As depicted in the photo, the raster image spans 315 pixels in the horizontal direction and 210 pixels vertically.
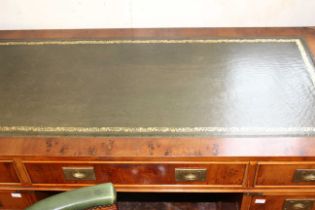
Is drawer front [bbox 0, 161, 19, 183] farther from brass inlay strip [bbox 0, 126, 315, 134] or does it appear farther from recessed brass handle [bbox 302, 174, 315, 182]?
recessed brass handle [bbox 302, 174, 315, 182]

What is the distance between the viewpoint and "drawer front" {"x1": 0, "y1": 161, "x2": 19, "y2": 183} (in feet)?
3.22

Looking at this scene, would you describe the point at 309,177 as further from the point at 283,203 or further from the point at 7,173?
the point at 7,173

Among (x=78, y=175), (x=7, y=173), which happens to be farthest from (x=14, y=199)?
(x=78, y=175)

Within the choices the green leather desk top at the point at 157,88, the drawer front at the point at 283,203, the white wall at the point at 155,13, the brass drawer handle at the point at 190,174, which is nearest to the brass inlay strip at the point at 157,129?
the green leather desk top at the point at 157,88

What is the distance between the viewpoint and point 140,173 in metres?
0.98

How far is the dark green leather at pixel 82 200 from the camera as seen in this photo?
0.74 metres

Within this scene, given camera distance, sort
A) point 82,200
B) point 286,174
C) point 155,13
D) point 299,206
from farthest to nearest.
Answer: point 155,13 → point 299,206 → point 286,174 → point 82,200

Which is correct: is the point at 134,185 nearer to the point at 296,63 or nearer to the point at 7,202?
the point at 7,202

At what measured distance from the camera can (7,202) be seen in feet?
3.73

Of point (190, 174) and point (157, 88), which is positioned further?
point (157, 88)

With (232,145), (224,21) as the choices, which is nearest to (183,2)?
(224,21)

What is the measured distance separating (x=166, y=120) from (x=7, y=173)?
0.51 m

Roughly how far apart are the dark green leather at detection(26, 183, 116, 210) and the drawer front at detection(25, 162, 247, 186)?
0.21 metres

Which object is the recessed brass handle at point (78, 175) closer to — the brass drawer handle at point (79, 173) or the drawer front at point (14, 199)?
the brass drawer handle at point (79, 173)
